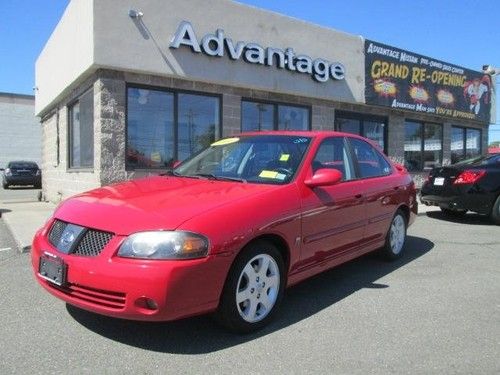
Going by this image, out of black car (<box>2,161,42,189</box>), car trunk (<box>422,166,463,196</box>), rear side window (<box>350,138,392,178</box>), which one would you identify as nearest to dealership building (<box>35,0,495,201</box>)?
car trunk (<box>422,166,463,196</box>)

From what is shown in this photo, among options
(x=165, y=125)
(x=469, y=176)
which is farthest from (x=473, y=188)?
(x=165, y=125)

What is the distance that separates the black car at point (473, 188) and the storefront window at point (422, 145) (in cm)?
548

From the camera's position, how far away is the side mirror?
442 cm

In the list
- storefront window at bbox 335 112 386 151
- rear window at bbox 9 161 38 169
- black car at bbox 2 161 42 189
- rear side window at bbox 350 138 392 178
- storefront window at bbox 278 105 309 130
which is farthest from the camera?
rear window at bbox 9 161 38 169

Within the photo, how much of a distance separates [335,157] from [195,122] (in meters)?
5.69

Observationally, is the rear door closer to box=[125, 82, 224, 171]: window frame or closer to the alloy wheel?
the alloy wheel

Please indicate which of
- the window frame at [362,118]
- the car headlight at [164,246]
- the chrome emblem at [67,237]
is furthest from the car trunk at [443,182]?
the chrome emblem at [67,237]

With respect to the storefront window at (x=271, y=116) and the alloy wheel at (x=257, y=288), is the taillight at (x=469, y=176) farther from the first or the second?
the alloy wheel at (x=257, y=288)

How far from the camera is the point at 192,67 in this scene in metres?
9.88

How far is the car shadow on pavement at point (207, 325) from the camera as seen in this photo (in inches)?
145

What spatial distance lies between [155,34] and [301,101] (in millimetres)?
4159

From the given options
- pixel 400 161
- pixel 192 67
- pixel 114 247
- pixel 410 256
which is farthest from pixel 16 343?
pixel 400 161

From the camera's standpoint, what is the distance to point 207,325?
13.3 ft

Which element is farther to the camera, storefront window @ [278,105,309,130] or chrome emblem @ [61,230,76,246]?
storefront window @ [278,105,309,130]
